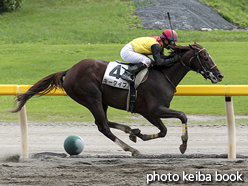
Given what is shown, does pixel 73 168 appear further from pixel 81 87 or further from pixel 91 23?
pixel 91 23

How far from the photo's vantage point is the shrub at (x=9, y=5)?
2730 cm

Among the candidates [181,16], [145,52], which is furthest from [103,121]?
[181,16]

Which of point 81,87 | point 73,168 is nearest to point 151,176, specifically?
point 73,168

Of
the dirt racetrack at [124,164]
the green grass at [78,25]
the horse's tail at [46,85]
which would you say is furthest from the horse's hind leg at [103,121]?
the green grass at [78,25]

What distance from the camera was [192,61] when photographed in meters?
5.33

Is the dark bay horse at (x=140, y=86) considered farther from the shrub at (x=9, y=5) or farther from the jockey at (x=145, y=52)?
the shrub at (x=9, y=5)

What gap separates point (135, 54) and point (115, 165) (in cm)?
165

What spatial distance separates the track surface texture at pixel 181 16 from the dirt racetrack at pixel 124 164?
17213 mm

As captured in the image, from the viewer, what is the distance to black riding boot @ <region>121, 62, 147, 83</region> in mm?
5262

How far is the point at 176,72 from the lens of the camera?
5.42 m

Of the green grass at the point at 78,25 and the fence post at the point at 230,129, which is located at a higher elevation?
the green grass at the point at 78,25

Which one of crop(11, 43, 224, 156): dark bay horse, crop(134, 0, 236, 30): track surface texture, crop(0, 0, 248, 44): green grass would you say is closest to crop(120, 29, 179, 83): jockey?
crop(11, 43, 224, 156): dark bay horse

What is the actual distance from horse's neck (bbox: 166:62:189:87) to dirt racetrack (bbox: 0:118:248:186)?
1.05m

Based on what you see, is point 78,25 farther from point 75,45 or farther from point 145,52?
point 145,52
